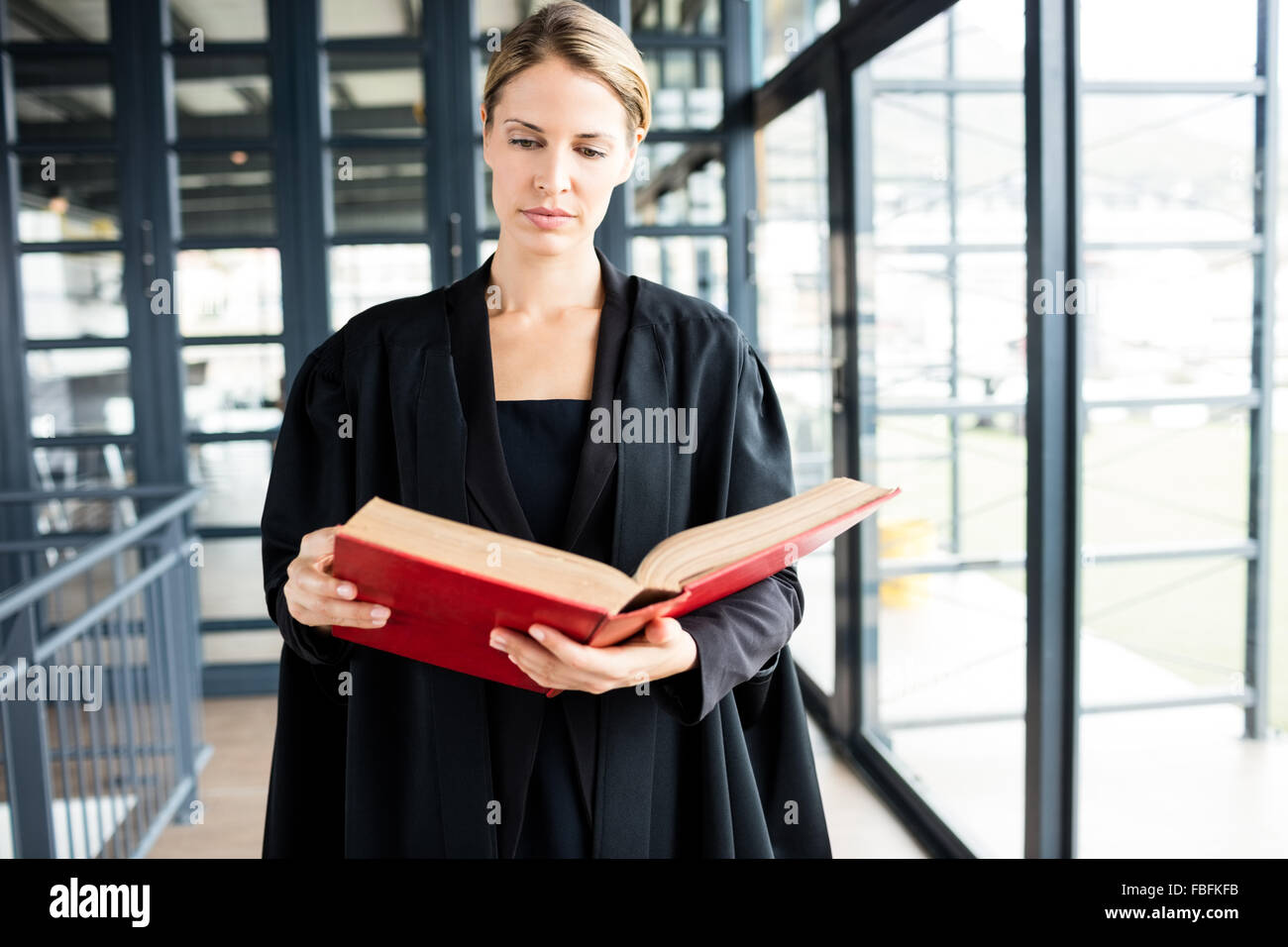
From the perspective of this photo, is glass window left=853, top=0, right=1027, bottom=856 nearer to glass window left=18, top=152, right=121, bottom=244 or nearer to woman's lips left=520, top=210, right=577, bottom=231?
woman's lips left=520, top=210, right=577, bottom=231

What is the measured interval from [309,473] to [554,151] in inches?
15.8

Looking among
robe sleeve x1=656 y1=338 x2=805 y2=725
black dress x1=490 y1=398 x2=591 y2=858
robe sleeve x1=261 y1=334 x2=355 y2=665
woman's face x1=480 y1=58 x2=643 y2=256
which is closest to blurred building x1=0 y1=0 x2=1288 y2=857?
robe sleeve x1=656 y1=338 x2=805 y2=725

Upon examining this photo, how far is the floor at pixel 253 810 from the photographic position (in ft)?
8.70

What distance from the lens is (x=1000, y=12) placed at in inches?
83.0

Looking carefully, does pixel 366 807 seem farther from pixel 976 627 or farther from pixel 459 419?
Answer: pixel 976 627

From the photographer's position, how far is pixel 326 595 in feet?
2.55

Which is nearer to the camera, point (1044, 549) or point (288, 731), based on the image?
point (288, 731)

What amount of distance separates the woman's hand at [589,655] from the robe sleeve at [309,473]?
29cm

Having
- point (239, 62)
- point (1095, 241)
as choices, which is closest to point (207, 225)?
point (239, 62)

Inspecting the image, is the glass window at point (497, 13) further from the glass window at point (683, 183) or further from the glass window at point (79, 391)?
the glass window at point (79, 391)

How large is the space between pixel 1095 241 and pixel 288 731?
5.29 ft

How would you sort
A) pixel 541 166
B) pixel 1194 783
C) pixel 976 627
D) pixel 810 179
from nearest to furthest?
→ pixel 541 166 → pixel 1194 783 → pixel 976 627 → pixel 810 179

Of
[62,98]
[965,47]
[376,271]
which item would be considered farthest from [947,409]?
[62,98]

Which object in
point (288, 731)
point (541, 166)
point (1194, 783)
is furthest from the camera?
point (1194, 783)
